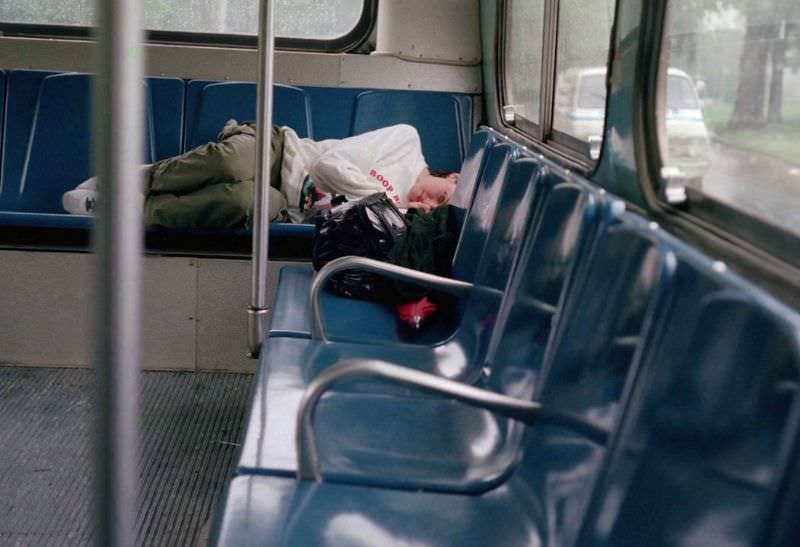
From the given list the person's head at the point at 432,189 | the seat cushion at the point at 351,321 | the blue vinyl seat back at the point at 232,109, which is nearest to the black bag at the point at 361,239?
the seat cushion at the point at 351,321

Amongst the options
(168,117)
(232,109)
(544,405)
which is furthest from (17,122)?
(544,405)

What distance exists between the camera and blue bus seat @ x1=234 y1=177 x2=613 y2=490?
6.03 ft

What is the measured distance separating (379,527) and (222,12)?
11.9 ft

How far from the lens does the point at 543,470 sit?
167cm

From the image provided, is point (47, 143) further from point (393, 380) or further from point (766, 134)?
point (766, 134)

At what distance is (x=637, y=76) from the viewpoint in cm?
229

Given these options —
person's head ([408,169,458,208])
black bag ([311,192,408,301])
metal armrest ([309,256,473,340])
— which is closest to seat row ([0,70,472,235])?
person's head ([408,169,458,208])

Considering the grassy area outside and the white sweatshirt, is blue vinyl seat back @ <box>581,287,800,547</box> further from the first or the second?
the white sweatshirt

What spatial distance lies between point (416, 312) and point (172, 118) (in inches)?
82.2

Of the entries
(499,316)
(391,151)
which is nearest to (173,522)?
(499,316)

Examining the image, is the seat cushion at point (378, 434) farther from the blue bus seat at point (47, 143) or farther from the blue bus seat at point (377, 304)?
the blue bus seat at point (47, 143)

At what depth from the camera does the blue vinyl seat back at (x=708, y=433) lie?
0.92 meters

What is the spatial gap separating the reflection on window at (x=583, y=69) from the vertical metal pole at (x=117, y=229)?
7.09 feet

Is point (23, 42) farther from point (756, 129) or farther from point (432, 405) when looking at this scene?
point (756, 129)
